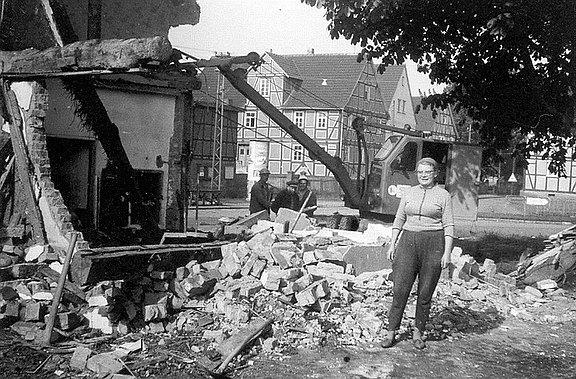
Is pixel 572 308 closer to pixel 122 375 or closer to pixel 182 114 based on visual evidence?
pixel 122 375

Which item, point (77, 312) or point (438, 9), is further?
point (438, 9)

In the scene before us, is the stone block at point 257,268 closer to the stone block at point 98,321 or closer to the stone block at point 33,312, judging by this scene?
the stone block at point 98,321

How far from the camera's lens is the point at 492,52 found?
13.2m

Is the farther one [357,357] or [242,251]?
[242,251]

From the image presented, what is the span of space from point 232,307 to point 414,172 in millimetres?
8552

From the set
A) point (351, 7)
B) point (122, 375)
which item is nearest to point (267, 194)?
point (351, 7)

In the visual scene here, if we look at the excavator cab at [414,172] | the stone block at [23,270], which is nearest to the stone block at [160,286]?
the stone block at [23,270]

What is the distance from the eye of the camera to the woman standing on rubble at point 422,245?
701cm

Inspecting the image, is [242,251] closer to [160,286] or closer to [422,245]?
[160,286]

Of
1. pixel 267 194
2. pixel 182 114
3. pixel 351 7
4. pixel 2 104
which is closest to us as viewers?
pixel 2 104

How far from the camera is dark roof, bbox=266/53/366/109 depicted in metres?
50.6

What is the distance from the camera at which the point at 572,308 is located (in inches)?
384

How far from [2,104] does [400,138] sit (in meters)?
8.95

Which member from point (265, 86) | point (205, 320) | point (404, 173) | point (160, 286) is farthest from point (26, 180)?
point (265, 86)
